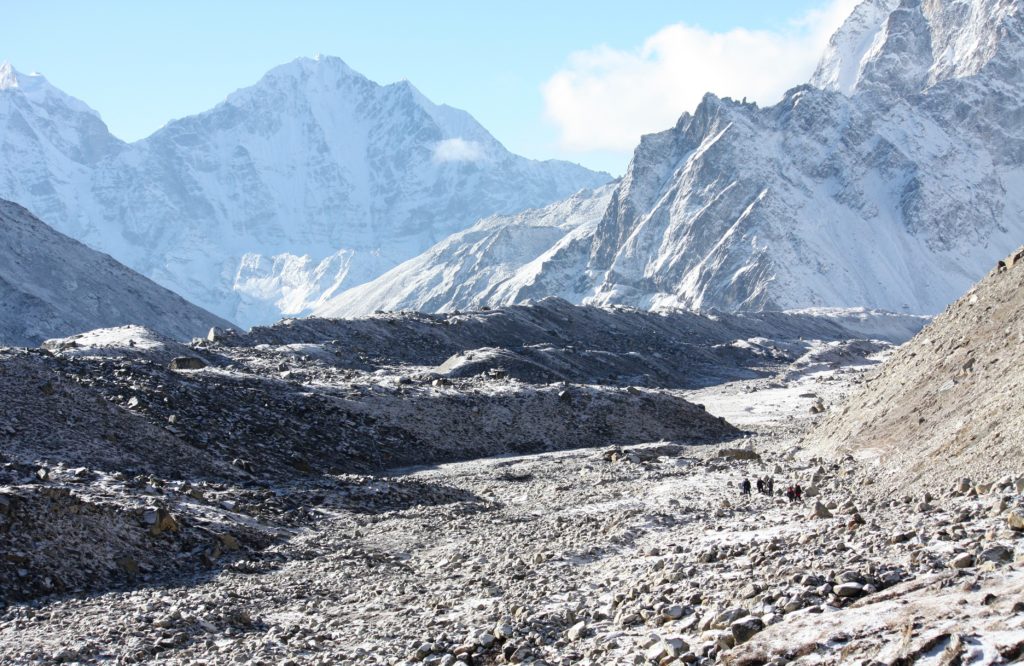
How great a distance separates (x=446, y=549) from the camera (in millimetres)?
25969

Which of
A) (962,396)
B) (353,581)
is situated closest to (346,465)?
(353,581)

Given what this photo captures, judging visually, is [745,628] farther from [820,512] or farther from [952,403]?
[952,403]

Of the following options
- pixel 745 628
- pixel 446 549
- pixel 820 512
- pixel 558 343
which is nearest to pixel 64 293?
pixel 558 343

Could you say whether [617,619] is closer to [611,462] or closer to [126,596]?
[126,596]

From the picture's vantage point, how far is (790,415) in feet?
229

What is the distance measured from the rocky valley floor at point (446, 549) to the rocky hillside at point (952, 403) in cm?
105

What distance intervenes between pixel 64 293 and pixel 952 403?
128607 mm

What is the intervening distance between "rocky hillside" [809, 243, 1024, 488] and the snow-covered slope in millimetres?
105120

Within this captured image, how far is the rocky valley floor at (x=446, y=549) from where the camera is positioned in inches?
550

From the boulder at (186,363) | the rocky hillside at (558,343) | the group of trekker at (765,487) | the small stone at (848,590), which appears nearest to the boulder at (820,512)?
the group of trekker at (765,487)

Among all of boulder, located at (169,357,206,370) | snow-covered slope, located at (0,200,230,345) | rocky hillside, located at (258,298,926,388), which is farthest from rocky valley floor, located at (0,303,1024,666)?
snow-covered slope, located at (0,200,230,345)

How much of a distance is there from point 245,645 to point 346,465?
25598mm

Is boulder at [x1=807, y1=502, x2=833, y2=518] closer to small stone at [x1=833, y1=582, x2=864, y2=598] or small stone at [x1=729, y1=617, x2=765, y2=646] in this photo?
small stone at [x1=833, y1=582, x2=864, y2=598]

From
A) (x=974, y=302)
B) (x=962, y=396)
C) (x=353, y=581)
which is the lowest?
(x=353, y=581)
